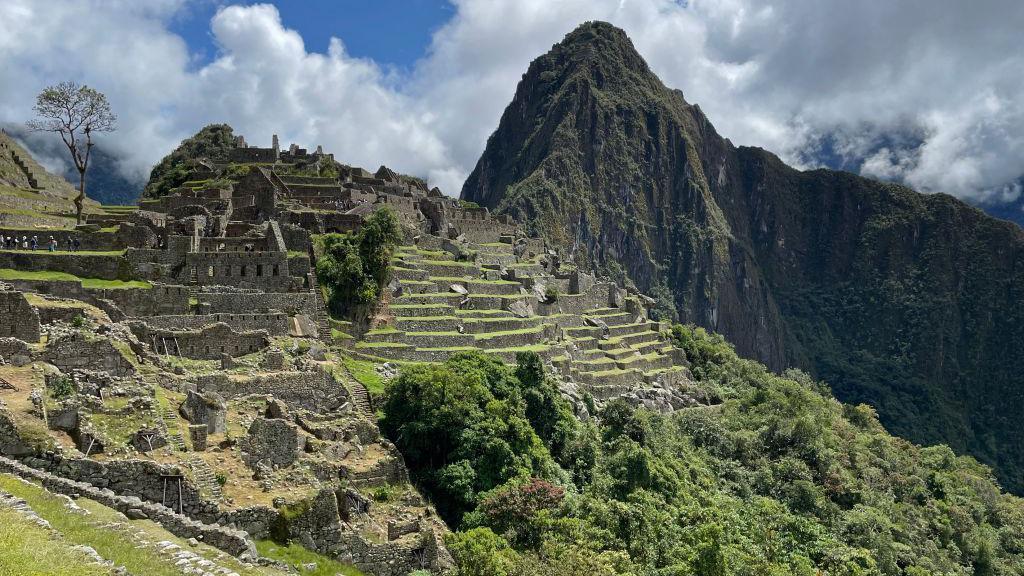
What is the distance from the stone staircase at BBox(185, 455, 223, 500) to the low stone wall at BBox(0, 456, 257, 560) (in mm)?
1520

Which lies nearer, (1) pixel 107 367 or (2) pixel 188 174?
(1) pixel 107 367

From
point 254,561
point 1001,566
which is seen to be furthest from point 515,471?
point 1001,566

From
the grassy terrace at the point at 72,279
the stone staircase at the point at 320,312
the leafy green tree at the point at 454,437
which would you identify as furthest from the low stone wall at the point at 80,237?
the leafy green tree at the point at 454,437

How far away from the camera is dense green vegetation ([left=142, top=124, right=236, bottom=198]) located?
150 feet

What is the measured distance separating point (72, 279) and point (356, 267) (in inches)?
470

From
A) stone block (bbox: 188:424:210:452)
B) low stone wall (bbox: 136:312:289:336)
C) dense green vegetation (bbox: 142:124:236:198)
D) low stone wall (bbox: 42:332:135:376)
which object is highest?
dense green vegetation (bbox: 142:124:236:198)

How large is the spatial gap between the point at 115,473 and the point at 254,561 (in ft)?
12.0

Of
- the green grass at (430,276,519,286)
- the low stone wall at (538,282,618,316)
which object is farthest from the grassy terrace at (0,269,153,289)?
the low stone wall at (538,282,618,316)

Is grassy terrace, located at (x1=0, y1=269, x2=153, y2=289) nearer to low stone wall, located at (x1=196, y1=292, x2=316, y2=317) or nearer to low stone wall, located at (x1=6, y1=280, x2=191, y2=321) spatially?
low stone wall, located at (x1=6, y1=280, x2=191, y2=321)

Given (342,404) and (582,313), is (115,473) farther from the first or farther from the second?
(582,313)

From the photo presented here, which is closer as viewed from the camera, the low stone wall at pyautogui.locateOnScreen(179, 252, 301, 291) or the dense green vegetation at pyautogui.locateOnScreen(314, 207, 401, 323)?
the low stone wall at pyautogui.locateOnScreen(179, 252, 301, 291)

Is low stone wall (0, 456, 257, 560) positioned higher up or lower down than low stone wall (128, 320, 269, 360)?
lower down

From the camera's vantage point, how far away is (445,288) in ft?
136

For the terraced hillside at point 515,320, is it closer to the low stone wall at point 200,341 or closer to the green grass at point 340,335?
the green grass at point 340,335
